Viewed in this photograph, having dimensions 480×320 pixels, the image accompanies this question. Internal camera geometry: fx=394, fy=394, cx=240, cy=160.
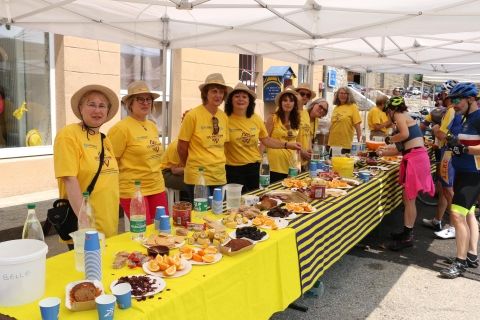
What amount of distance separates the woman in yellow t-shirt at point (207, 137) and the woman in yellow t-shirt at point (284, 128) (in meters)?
1.22

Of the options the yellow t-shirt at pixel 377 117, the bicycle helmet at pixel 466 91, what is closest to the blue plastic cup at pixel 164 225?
the bicycle helmet at pixel 466 91

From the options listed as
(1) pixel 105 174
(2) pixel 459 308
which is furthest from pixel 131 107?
(2) pixel 459 308

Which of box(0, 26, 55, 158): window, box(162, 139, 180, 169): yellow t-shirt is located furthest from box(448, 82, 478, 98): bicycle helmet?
box(0, 26, 55, 158): window

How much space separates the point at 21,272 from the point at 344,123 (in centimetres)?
602

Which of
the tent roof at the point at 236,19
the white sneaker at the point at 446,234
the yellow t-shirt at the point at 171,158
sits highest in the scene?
the tent roof at the point at 236,19

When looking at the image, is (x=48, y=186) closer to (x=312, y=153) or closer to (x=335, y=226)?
(x=312, y=153)

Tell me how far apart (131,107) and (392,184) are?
3384 millimetres

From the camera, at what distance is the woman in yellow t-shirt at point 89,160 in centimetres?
234

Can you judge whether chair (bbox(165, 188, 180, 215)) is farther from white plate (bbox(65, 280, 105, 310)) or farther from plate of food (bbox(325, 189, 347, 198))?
white plate (bbox(65, 280, 105, 310))

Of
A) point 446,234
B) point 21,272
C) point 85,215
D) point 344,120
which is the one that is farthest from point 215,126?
point 344,120

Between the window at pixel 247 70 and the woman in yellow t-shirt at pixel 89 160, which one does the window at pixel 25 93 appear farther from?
the window at pixel 247 70

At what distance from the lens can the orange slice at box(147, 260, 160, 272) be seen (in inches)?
72.6

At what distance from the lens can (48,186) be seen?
6.56 meters

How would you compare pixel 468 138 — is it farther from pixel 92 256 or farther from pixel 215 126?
pixel 92 256
